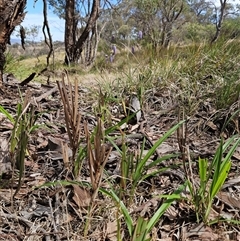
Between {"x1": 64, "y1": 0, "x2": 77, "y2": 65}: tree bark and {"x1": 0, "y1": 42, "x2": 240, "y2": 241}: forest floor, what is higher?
{"x1": 64, "y1": 0, "x2": 77, "y2": 65}: tree bark

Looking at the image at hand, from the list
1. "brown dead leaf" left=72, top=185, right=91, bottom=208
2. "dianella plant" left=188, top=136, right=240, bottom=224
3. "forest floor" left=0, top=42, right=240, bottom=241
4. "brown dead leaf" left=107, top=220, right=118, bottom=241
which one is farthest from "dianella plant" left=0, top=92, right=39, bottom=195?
"dianella plant" left=188, top=136, right=240, bottom=224

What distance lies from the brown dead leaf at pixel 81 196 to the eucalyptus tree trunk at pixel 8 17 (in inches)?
58.1

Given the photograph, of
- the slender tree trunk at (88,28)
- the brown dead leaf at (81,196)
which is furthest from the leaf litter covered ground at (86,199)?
the slender tree trunk at (88,28)

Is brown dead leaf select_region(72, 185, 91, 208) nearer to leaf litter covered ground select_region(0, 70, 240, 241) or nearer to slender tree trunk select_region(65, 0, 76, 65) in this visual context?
leaf litter covered ground select_region(0, 70, 240, 241)

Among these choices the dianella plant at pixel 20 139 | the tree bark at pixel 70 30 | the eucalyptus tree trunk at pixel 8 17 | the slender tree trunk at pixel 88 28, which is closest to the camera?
the dianella plant at pixel 20 139

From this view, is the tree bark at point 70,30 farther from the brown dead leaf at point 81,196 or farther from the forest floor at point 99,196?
the brown dead leaf at point 81,196

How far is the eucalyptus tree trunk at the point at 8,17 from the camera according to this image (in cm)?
221

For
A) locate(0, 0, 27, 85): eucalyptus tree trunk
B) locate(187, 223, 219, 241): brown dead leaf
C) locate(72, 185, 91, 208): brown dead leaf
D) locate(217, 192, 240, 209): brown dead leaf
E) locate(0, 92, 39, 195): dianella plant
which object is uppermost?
locate(0, 0, 27, 85): eucalyptus tree trunk

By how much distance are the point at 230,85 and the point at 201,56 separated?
109cm

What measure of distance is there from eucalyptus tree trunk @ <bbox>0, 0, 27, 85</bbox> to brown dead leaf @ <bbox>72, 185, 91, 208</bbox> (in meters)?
1.48

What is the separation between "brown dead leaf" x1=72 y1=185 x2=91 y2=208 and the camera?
4.09ft

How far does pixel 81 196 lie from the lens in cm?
126

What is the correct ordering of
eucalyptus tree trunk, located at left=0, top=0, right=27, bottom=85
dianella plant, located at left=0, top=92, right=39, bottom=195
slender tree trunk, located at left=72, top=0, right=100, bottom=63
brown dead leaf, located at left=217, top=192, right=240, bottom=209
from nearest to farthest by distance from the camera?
dianella plant, located at left=0, top=92, right=39, bottom=195 < brown dead leaf, located at left=217, top=192, right=240, bottom=209 < eucalyptus tree trunk, located at left=0, top=0, right=27, bottom=85 < slender tree trunk, located at left=72, top=0, right=100, bottom=63

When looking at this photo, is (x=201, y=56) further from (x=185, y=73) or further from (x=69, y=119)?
(x=69, y=119)
